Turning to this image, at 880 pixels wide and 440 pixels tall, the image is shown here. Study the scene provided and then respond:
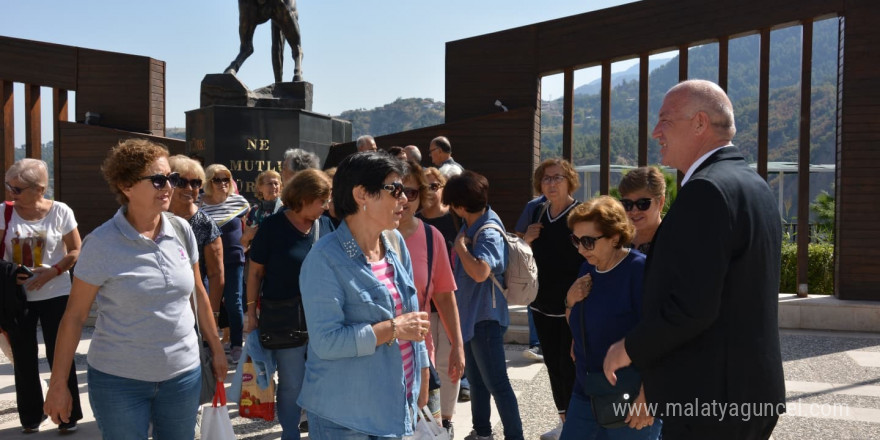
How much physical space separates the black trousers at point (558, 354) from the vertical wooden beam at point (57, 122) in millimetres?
10218

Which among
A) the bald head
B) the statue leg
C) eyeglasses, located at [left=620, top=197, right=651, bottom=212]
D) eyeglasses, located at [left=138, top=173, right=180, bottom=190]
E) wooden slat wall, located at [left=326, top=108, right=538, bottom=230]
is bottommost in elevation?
eyeglasses, located at [left=620, top=197, right=651, bottom=212]

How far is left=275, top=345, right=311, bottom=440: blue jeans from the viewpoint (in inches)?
164

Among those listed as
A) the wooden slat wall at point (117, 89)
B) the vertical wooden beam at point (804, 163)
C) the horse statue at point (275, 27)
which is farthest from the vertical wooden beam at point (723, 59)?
the wooden slat wall at point (117, 89)

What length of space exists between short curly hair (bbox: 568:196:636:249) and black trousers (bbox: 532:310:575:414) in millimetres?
1057

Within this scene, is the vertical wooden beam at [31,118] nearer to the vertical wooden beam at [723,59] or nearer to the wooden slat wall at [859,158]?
the vertical wooden beam at [723,59]

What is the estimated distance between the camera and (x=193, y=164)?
16.1ft

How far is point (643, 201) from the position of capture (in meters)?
4.09

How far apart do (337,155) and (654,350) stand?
9.37 meters

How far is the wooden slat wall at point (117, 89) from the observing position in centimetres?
1248

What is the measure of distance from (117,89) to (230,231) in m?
6.97

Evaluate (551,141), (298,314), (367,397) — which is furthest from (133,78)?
(551,141)

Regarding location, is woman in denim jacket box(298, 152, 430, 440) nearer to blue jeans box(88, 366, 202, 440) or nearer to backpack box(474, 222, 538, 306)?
blue jeans box(88, 366, 202, 440)

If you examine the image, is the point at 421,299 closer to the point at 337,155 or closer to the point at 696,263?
the point at 696,263

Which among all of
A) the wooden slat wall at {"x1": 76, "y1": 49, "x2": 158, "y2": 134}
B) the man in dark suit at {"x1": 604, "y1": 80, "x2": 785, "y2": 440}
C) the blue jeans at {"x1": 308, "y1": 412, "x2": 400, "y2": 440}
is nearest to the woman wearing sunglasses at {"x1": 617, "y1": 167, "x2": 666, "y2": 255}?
the man in dark suit at {"x1": 604, "y1": 80, "x2": 785, "y2": 440}
